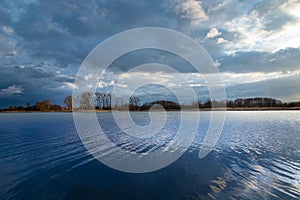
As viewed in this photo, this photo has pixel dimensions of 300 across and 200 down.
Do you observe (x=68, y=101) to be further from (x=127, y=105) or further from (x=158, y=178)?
(x=158, y=178)

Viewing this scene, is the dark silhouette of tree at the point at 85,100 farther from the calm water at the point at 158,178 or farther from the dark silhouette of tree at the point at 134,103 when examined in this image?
the calm water at the point at 158,178

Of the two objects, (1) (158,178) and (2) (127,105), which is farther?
(2) (127,105)

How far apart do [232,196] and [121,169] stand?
6.20 m

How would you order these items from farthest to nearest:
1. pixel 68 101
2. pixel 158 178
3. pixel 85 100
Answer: pixel 68 101 < pixel 85 100 < pixel 158 178

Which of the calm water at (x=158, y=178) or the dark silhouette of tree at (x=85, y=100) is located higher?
the dark silhouette of tree at (x=85, y=100)

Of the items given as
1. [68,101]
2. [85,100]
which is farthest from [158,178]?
[68,101]

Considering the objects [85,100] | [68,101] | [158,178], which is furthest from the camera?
[68,101]

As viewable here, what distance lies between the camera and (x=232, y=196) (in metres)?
6.89

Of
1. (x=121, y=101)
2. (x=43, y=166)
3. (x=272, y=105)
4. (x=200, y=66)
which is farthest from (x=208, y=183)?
(x=272, y=105)

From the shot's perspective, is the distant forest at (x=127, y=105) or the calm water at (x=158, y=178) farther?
the distant forest at (x=127, y=105)

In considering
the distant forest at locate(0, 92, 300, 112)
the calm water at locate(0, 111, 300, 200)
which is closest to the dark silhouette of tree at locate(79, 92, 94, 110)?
the distant forest at locate(0, 92, 300, 112)

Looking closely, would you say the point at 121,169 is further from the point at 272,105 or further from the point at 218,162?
the point at 272,105

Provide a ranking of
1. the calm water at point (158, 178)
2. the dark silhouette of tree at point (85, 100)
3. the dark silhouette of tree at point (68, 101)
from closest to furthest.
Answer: the calm water at point (158, 178), the dark silhouette of tree at point (85, 100), the dark silhouette of tree at point (68, 101)

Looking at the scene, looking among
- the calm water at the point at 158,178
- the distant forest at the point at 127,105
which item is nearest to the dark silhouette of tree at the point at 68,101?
the distant forest at the point at 127,105
